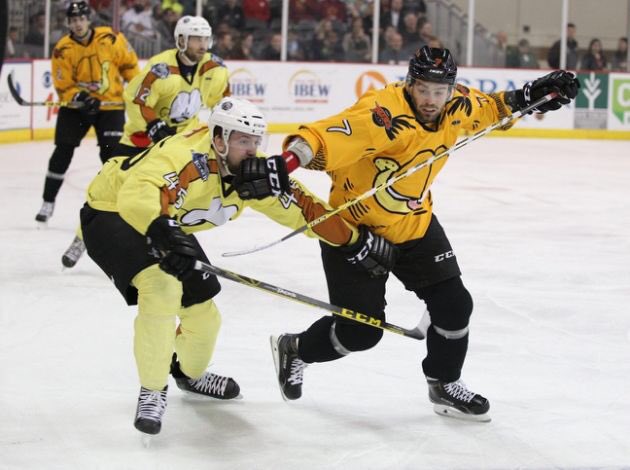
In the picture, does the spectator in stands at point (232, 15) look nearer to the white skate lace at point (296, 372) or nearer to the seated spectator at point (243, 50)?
the seated spectator at point (243, 50)

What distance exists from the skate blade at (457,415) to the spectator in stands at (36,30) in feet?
28.9

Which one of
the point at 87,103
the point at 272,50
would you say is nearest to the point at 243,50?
the point at 272,50

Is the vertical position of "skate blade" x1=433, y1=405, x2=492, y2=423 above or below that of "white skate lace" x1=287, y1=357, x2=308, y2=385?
below

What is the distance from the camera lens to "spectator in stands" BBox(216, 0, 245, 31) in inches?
499

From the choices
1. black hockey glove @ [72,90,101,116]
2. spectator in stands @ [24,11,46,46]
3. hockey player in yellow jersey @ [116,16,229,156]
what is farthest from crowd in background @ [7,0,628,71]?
hockey player in yellow jersey @ [116,16,229,156]

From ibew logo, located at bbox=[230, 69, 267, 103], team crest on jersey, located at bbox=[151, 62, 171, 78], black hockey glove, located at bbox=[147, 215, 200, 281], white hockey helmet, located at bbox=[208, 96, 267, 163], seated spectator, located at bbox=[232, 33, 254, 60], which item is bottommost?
black hockey glove, located at bbox=[147, 215, 200, 281]

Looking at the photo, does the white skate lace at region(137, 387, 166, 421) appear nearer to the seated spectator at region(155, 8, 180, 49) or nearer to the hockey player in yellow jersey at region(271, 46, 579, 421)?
the hockey player in yellow jersey at region(271, 46, 579, 421)

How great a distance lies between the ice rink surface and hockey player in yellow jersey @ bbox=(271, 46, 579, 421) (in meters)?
0.16

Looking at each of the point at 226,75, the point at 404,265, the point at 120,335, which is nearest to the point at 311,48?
the point at 226,75

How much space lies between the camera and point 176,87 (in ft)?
18.7

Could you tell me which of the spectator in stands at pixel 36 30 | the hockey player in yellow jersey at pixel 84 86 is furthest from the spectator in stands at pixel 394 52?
the hockey player in yellow jersey at pixel 84 86

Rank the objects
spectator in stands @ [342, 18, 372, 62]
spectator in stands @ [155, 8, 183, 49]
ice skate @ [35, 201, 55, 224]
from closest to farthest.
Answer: ice skate @ [35, 201, 55, 224] → spectator in stands @ [155, 8, 183, 49] → spectator in stands @ [342, 18, 372, 62]

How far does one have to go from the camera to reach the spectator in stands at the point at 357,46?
42.8ft

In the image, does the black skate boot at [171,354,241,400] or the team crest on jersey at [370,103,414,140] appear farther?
the black skate boot at [171,354,241,400]
